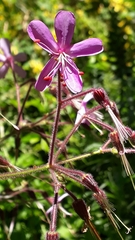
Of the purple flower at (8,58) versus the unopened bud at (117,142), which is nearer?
the unopened bud at (117,142)

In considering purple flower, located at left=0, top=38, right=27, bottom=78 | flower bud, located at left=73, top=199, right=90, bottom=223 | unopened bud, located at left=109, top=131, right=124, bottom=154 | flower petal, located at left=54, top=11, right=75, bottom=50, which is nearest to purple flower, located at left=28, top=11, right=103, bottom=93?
flower petal, located at left=54, top=11, right=75, bottom=50

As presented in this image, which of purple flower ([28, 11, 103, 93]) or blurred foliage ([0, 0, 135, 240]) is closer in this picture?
purple flower ([28, 11, 103, 93])

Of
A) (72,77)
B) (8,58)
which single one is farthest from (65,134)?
(72,77)

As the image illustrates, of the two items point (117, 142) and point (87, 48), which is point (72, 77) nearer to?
point (87, 48)

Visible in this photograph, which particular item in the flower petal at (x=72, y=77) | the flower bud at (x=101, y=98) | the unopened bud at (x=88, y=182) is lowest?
the unopened bud at (x=88, y=182)

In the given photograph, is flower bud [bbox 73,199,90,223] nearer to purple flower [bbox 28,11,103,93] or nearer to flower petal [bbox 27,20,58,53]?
→ purple flower [bbox 28,11,103,93]

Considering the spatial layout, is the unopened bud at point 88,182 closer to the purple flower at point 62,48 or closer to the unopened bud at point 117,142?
the unopened bud at point 117,142

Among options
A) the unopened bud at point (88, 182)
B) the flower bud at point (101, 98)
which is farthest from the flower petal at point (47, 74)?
the unopened bud at point (88, 182)
